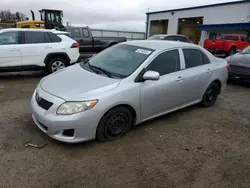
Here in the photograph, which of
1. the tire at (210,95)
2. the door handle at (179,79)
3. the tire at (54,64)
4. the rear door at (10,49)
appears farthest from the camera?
the tire at (54,64)

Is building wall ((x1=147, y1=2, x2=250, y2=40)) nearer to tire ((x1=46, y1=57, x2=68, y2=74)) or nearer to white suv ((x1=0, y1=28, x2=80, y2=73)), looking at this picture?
white suv ((x1=0, y1=28, x2=80, y2=73))

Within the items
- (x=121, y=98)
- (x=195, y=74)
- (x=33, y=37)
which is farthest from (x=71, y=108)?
(x=33, y=37)

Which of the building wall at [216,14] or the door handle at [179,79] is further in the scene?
the building wall at [216,14]

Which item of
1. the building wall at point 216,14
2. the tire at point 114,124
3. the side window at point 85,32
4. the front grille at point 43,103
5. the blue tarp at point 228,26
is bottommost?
the tire at point 114,124

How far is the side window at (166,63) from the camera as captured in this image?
12.4ft

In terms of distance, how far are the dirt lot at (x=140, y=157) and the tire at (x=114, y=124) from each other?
12 cm

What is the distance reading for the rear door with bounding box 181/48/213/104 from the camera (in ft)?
14.0

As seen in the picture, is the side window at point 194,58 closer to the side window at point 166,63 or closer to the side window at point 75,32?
the side window at point 166,63

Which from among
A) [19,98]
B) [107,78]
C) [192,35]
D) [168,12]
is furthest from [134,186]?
[192,35]

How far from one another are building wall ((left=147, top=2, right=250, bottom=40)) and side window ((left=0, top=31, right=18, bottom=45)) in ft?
72.5

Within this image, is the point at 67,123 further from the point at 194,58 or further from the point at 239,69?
the point at 239,69

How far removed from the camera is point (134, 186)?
251cm

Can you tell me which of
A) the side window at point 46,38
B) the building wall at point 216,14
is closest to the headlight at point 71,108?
the side window at point 46,38

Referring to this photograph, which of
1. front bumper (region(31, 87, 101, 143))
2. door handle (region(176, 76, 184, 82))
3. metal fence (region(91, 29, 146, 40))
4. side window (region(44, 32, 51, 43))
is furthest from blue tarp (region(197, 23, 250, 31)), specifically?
front bumper (region(31, 87, 101, 143))
